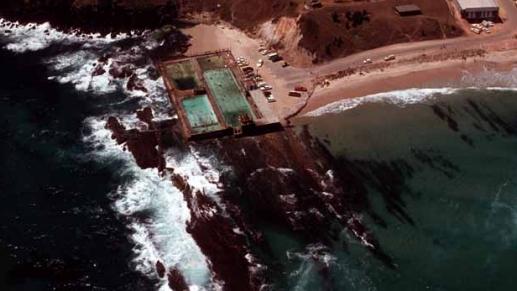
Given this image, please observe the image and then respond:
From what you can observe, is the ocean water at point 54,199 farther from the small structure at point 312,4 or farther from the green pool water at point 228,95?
the small structure at point 312,4

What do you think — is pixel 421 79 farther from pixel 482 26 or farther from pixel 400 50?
pixel 482 26

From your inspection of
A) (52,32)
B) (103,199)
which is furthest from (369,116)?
(52,32)

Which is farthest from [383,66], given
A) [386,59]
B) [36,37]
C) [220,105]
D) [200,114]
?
[36,37]

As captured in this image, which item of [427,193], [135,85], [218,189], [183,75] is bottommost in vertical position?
[218,189]

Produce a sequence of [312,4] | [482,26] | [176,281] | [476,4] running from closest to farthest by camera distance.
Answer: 1. [176,281]
2. [482,26]
3. [312,4]
4. [476,4]

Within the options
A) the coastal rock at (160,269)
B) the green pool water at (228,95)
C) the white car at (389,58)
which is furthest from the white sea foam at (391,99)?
the coastal rock at (160,269)
